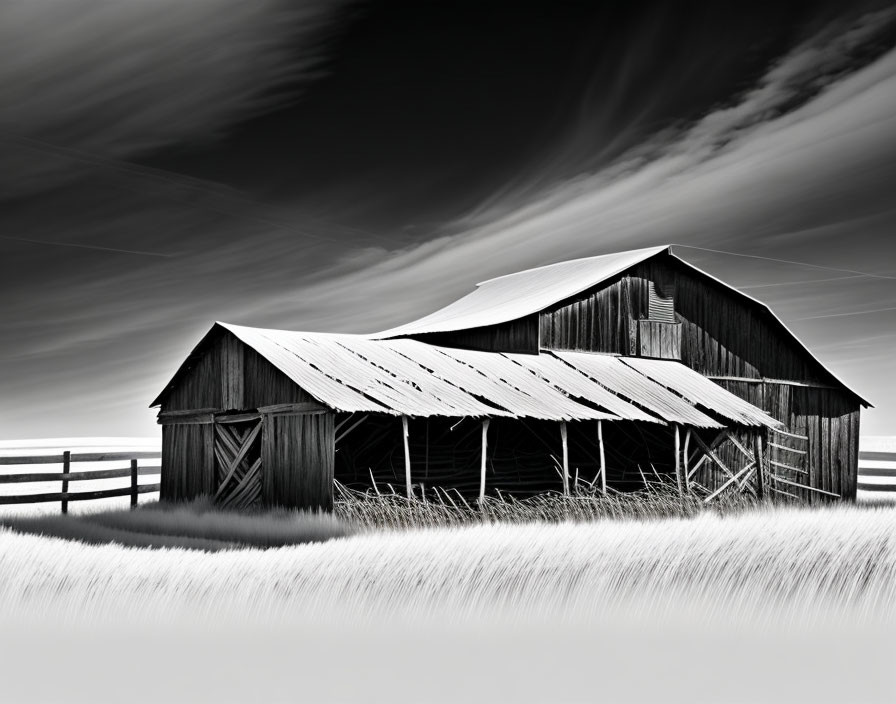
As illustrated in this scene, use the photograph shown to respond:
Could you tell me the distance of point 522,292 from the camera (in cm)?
3466

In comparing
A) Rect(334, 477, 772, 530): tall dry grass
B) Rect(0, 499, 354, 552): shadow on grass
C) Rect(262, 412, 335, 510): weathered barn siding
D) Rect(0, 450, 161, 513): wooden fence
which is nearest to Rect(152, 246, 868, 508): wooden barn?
Rect(262, 412, 335, 510): weathered barn siding

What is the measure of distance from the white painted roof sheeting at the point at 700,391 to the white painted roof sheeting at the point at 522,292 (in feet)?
9.38

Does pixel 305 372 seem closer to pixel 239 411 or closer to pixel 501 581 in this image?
pixel 239 411

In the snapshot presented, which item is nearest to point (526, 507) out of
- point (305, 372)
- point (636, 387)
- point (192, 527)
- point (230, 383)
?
point (305, 372)

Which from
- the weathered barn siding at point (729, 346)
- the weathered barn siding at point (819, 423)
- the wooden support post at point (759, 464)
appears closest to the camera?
the wooden support post at point (759, 464)

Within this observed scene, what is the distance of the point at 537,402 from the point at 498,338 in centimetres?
524

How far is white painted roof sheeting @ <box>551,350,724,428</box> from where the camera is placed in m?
25.6

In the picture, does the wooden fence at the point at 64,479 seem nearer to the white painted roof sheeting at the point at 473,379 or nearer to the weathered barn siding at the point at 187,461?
the weathered barn siding at the point at 187,461

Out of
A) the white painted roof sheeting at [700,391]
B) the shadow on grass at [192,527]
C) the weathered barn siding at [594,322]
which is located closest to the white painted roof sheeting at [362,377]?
the shadow on grass at [192,527]

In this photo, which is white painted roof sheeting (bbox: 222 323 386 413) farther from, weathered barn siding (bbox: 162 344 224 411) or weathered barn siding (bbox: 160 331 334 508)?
weathered barn siding (bbox: 162 344 224 411)

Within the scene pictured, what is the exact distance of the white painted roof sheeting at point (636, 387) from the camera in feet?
83.9

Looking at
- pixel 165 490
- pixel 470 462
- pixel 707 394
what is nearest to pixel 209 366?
pixel 165 490

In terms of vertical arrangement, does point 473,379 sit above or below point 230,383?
above

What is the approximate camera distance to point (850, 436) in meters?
33.0
